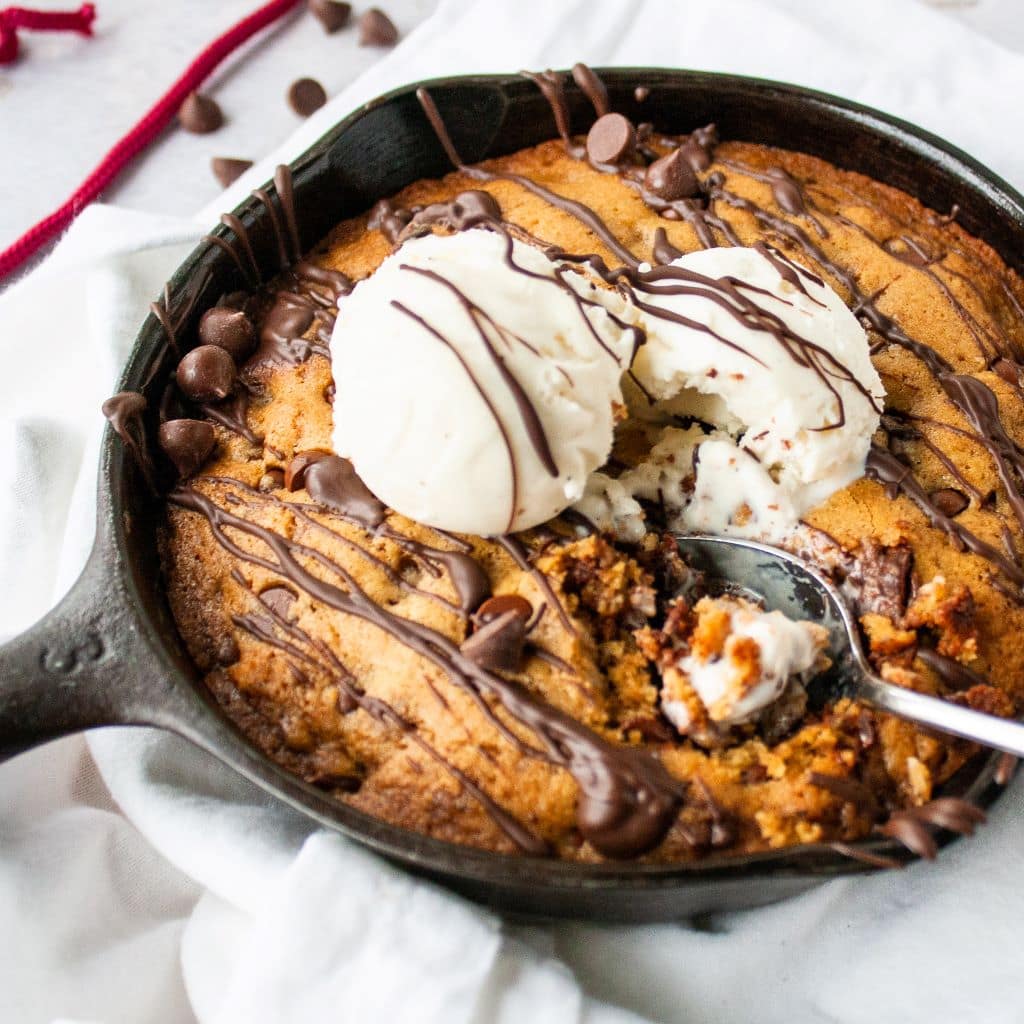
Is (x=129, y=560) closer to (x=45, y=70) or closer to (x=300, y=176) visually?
(x=300, y=176)

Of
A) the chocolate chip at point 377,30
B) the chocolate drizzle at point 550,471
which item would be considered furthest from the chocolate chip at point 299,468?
the chocolate chip at point 377,30

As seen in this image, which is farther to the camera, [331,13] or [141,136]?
[331,13]

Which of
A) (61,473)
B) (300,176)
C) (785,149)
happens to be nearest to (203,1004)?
(61,473)

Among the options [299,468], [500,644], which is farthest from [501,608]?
[299,468]

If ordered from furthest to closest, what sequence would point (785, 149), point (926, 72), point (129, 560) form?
point (926, 72), point (785, 149), point (129, 560)

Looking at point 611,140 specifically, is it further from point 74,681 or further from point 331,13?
point 74,681
